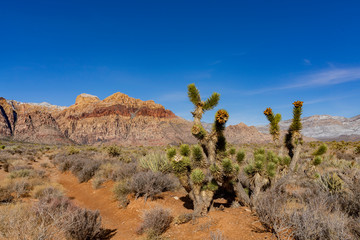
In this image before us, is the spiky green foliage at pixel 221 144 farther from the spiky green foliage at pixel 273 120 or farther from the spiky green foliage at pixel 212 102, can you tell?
the spiky green foliage at pixel 273 120

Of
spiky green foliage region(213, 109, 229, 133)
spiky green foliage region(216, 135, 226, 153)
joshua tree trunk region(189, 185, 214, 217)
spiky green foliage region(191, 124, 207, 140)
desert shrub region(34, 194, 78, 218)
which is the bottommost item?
desert shrub region(34, 194, 78, 218)

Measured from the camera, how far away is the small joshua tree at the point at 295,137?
7461 mm

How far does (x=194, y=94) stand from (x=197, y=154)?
1.94 metres

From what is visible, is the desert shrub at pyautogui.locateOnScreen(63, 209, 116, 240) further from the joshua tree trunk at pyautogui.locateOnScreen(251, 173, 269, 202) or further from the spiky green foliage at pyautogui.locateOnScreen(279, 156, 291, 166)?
the spiky green foliage at pyautogui.locateOnScreen(279, 156, 291, 166)

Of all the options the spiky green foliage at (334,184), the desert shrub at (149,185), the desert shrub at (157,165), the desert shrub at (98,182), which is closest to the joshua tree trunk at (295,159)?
the spiky green foliage at (334,184)

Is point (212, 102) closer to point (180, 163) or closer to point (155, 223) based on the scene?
point (180, 163)

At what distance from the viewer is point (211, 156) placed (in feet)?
19.0

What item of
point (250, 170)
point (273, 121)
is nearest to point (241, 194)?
point (250, 170)

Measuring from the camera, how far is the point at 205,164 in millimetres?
5547

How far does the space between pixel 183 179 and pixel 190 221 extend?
1.09m

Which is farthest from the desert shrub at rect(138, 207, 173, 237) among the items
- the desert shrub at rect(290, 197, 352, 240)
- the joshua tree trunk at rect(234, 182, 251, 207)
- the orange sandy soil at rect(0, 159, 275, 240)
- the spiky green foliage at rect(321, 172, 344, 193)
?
the spiky green foliage at rect(321, 172, 344, 193)

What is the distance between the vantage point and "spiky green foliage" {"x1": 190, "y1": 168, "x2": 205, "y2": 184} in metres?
5.08

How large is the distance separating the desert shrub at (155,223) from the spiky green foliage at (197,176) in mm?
1187

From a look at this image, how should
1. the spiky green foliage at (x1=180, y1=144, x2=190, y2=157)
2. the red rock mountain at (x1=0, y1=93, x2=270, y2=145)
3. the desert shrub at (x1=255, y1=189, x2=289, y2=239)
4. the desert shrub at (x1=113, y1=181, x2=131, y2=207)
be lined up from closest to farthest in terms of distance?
the desert shrub at (x1=255, y1=189, x2=289, y2=239) → the spiky green foliage at (x1=180, y1=144, x2=190, y2=157) → the desert shrub at (x1=113, y1=181, x2=131, y2=207) → the red rock mountain at (x1=0, y1=93, x2=270, y2=145)
